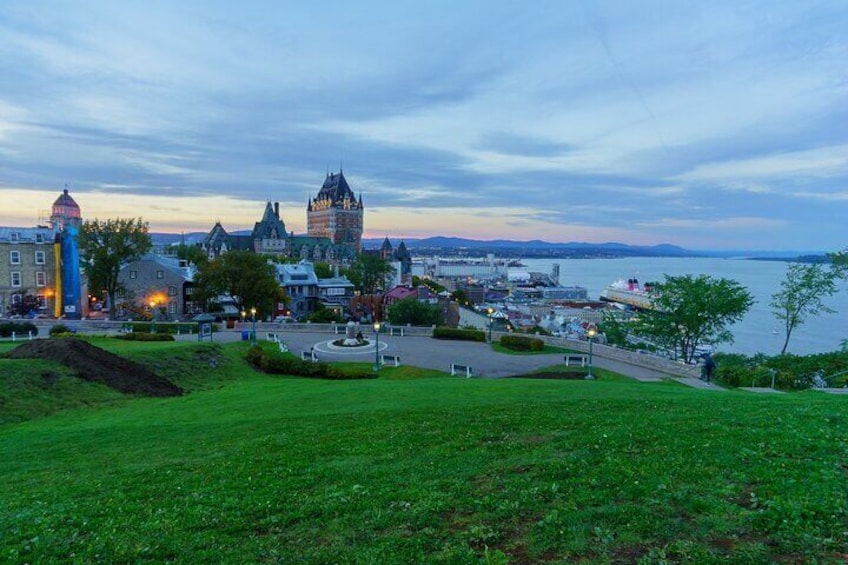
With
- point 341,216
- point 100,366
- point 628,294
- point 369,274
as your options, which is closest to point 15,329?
point 100,366

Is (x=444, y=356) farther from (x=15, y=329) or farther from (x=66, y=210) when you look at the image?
(x=66, y=210)

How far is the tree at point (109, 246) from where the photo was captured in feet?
174

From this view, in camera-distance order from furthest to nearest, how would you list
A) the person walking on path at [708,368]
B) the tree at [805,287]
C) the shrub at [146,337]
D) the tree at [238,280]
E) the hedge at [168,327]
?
1. the tree at [238,280]
2. the hedge at [168,327]
3. the tree at [805,287]
4. the shrub at [146,337]
5. the person walking on path at [708,368]

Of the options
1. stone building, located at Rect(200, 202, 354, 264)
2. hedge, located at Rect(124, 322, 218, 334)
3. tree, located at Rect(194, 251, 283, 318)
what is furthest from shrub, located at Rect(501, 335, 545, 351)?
stone building, located at Rect(200, 202, 354, 264)

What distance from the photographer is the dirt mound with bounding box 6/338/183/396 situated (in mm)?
20094

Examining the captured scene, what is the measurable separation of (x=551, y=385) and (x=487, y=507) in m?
12.7

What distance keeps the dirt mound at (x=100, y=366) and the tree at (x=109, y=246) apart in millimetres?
35621

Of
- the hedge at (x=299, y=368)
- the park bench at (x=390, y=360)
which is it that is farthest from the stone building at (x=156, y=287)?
the park bench at (x=390, y=360)

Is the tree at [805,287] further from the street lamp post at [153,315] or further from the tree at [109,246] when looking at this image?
the tree at [109,246]

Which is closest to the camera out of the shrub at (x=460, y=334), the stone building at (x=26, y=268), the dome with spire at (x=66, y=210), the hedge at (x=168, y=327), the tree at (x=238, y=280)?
the shrub at (x=460, y=334)

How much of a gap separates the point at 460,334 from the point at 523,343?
19.5 ft

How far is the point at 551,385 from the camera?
19.1m

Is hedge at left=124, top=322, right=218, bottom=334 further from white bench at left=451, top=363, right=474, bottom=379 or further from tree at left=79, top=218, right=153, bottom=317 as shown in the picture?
white bench at left=451, top=363, right=474, bottom=379

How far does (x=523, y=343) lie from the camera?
35031 millimetres
